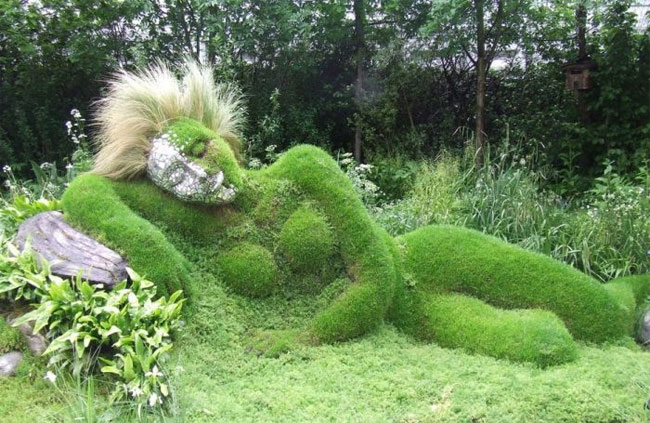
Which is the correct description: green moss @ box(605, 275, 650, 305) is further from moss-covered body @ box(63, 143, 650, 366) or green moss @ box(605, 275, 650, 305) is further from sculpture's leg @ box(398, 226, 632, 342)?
sculpture's leg @ box(398, 226, 632, 342)

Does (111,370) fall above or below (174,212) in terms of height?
below

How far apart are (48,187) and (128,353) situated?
331cm

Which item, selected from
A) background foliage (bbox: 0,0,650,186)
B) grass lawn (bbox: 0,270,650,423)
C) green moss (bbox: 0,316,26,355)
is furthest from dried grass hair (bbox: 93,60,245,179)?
background foliage (bbox: 0,0,650,186)

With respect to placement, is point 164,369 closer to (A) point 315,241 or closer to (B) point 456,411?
(A) point 315,241

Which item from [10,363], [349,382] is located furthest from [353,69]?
[10,363]

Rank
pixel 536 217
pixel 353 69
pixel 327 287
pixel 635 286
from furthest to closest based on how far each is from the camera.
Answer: pixel 353 69 < pixel 536 217 < pixel 635 286 < pixel 327 287

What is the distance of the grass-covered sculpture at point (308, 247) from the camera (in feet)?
11.1

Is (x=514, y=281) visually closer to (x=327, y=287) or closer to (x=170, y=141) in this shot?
(x=327, y=287)

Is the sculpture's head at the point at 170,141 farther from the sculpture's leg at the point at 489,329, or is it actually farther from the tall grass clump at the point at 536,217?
the tall grass clump at the point at 536,217

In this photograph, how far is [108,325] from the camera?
2.87 metres

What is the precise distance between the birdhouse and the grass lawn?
179 inches

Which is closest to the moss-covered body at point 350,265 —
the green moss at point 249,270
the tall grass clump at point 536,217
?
the green moss at point 249,270

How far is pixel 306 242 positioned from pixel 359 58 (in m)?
4.45

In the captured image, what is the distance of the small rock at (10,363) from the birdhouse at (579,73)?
270 inches
